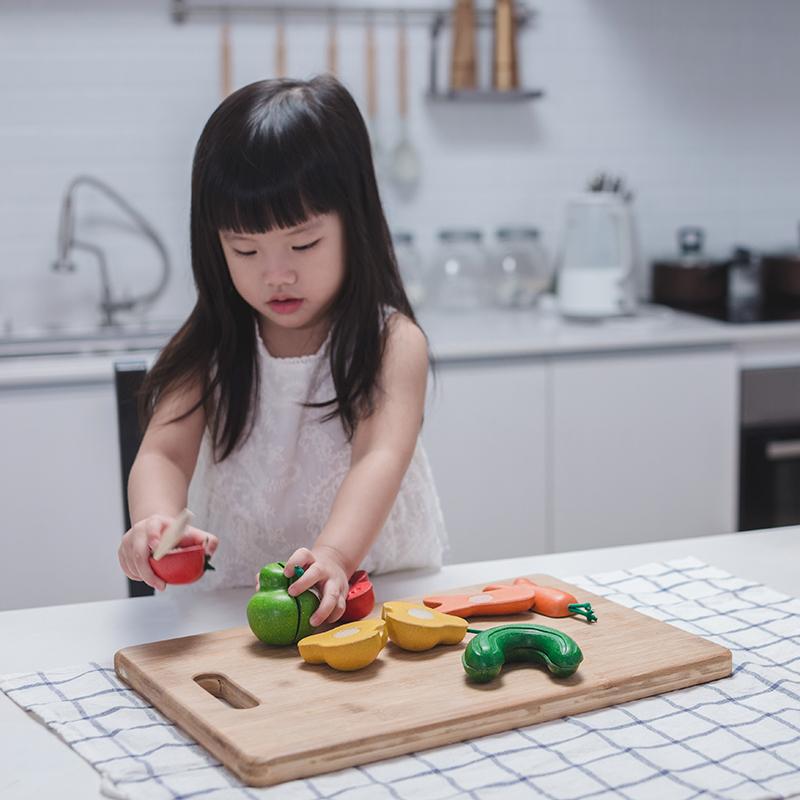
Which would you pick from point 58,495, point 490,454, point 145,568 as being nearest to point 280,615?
point 145,568

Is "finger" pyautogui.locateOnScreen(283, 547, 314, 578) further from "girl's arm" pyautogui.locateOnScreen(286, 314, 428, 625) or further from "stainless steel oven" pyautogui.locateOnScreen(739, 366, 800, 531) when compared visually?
"stainless steel oven" pyautogui.locateOnScreen(739, 366, 800, 531)

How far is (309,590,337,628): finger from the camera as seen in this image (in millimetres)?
1049

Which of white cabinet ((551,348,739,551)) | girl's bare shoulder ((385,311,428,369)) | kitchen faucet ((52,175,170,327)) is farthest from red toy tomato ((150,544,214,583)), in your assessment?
kitchen faucet ((52,175,170,327))

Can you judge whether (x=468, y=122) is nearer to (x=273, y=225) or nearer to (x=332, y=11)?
(x=332, y=11)

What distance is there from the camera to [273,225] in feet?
4.21

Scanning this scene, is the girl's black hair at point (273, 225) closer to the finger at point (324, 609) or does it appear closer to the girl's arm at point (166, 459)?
the girl's arm at point (166, 459)

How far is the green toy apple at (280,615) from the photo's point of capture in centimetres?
102

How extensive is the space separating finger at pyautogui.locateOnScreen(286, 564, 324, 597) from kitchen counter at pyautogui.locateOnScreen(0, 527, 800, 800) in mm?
124

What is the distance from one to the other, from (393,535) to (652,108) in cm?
198

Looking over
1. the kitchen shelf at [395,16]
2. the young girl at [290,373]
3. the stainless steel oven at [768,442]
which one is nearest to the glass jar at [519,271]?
the kitchen shelf at [395,16]

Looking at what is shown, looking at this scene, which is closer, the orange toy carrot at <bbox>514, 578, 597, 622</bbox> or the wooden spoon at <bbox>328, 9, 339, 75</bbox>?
the orange toy carrot at <bbox>514, 578, 597, 622</bbox>

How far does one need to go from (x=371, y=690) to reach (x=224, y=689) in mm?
124

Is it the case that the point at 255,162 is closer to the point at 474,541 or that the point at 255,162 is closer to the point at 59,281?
the point at 474,541

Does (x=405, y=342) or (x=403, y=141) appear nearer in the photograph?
(x=405, y=342)
